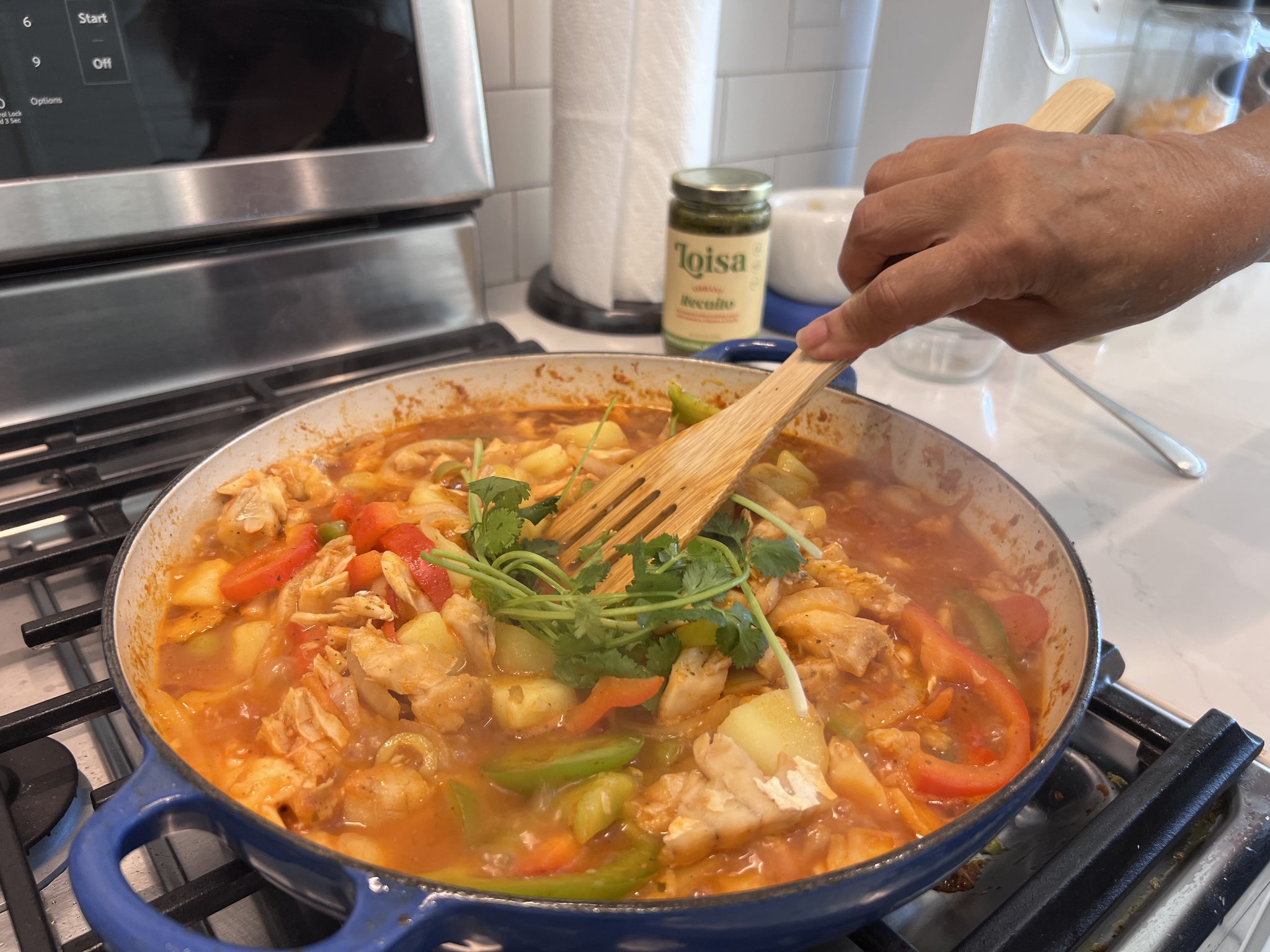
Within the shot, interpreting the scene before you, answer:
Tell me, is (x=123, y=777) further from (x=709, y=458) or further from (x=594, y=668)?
(x=709, y=458)

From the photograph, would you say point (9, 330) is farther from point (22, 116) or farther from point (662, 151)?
point (662, 151)

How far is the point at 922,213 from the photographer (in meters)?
1.06

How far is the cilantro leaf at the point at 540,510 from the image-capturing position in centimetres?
122

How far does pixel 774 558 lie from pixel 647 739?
10.9 inches

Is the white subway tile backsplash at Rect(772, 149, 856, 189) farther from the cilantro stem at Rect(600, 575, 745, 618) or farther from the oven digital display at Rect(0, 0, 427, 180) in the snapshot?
the cilantro stem at Rect(600, 575, 745, 618)

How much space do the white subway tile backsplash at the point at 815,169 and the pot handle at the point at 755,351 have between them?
3.87 ft

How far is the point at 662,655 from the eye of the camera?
1.01m

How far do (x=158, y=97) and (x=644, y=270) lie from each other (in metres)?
1.02

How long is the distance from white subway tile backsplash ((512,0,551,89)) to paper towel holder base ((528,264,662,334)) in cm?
47

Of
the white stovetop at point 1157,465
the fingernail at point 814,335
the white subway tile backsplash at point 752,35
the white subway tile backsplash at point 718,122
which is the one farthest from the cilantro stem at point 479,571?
the white subway tile backsplash at point 752,35

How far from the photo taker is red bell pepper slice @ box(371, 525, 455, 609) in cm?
118

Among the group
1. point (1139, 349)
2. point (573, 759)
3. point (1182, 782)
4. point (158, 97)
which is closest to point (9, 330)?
point (158, 97)

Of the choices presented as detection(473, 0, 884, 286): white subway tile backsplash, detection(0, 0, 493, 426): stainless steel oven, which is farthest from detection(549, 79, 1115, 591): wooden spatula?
detection(473, 0, 884, 286): white subway tile backsplash

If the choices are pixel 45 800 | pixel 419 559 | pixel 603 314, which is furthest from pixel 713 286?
pixel 45 800
